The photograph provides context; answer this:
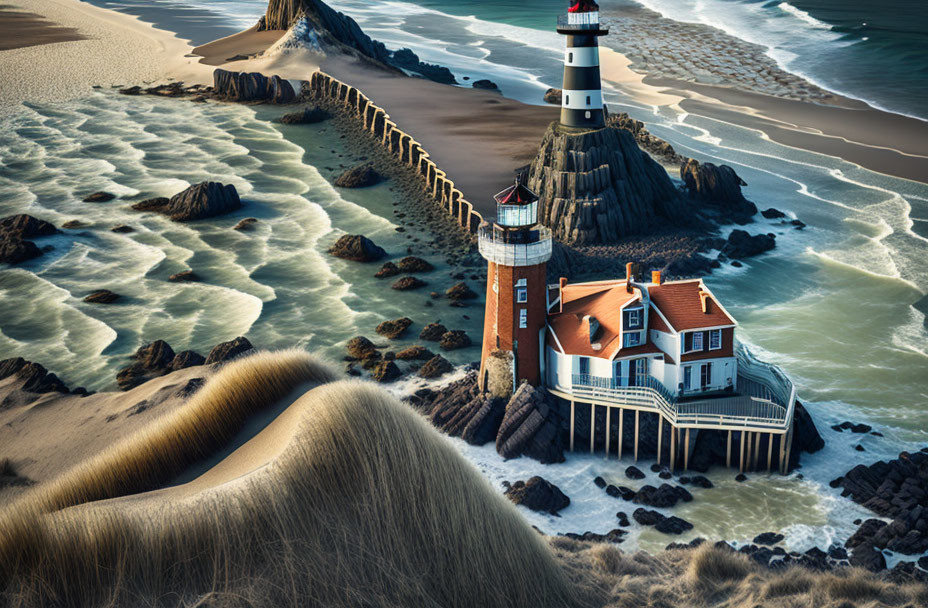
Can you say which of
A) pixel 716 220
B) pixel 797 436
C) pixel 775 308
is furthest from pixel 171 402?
pixel 716 220

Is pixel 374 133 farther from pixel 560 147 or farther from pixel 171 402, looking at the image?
pixel 171 402

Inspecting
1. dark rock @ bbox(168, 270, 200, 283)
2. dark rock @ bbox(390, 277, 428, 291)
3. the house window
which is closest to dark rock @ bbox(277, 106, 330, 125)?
dark rock @ bbox(168, 270, 200, 283)

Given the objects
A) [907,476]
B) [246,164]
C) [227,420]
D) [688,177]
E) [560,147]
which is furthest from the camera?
[246,164]

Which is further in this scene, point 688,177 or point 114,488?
point 688,177

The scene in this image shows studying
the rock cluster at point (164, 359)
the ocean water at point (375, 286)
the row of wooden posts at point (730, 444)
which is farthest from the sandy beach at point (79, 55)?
the row of wooden posts at point (730, 444)

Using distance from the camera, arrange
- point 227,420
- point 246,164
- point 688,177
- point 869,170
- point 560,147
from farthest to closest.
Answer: point 246,164
point 869,170
point 688,177
point 560,147
point 227,420

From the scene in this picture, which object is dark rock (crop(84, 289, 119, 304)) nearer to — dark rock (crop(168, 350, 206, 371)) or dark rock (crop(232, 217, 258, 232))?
dark rock (crop(168, 350, 206, 371))

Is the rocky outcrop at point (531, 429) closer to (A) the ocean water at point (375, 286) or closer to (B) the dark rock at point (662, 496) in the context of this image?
(A) the ocean water at point (375, 286)
